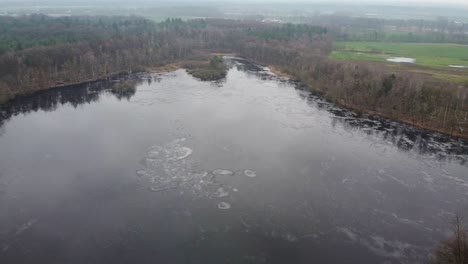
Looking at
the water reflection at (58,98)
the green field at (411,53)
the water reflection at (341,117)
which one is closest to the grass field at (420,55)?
the green field at (411,53)

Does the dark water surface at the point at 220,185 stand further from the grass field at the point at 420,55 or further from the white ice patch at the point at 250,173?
the grass field at the point at 420,55

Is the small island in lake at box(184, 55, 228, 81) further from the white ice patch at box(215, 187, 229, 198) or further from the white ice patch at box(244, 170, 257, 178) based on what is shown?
the white ice patch at box(215, 187, 229, 198)

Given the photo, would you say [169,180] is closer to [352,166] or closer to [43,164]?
[43,164]

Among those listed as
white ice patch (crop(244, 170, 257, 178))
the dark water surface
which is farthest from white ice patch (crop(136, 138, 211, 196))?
white ice patch (crop(244, 170, 257, 178))

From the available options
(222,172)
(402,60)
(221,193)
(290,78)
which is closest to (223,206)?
(221,193)

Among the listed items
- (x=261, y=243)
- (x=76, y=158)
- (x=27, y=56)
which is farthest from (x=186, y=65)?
(x=261, y=243)

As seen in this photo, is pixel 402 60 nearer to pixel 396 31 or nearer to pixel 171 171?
pixel 171 171

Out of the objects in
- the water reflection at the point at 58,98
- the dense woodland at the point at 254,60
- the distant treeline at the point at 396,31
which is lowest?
the water reflection at the point at 58,98
